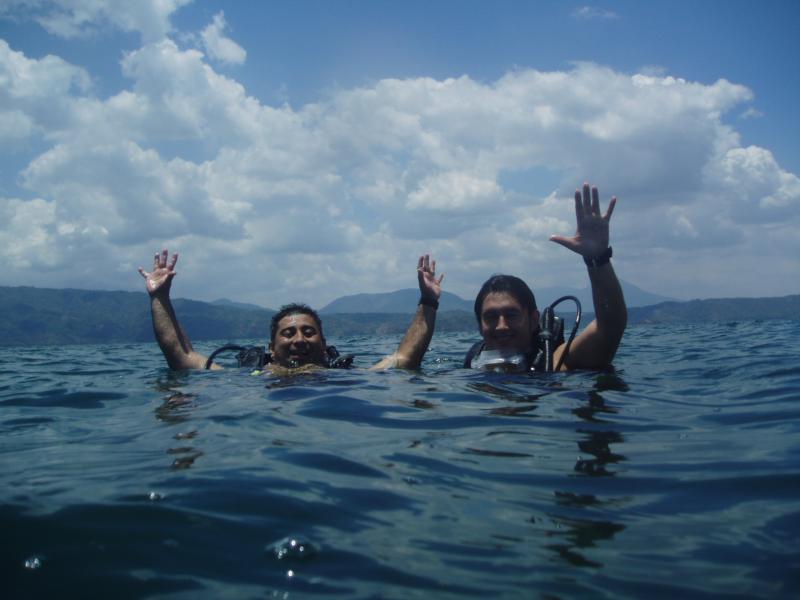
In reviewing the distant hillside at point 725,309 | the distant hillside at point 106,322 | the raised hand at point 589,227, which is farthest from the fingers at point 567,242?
the distant hillside at point 725,309

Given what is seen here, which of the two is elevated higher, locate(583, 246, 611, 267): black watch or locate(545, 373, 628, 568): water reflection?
locate(583, 246, 611, 267): black watch

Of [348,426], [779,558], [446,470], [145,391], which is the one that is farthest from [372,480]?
[145,391]

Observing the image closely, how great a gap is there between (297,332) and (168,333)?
1.82 meters

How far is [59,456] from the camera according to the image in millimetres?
3631

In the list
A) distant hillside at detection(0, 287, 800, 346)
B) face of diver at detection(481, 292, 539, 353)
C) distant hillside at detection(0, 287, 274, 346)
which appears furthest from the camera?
distant hillside at detection(0, 287, 274, 346)

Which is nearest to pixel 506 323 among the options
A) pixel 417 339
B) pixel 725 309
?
pixel 417 339

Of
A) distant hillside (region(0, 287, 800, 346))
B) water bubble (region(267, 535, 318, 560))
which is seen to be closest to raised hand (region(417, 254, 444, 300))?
water bubble (region(267, 535, 318, 560))

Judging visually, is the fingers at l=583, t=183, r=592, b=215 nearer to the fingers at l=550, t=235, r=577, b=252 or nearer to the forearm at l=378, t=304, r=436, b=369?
the fingers at l=550, t=235, r=577, b=252

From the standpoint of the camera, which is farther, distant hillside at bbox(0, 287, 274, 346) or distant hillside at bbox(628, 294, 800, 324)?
distant hillside at bbox(0, 287, 274, 346)

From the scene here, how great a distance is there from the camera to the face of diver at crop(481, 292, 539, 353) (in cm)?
686

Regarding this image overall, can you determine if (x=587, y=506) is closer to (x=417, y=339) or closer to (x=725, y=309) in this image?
(x=417, y=339)

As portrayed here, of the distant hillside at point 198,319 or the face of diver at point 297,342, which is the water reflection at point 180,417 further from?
the distant hillside at point 198,319

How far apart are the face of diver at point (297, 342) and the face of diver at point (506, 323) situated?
2.48m

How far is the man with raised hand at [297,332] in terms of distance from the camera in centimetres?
783
